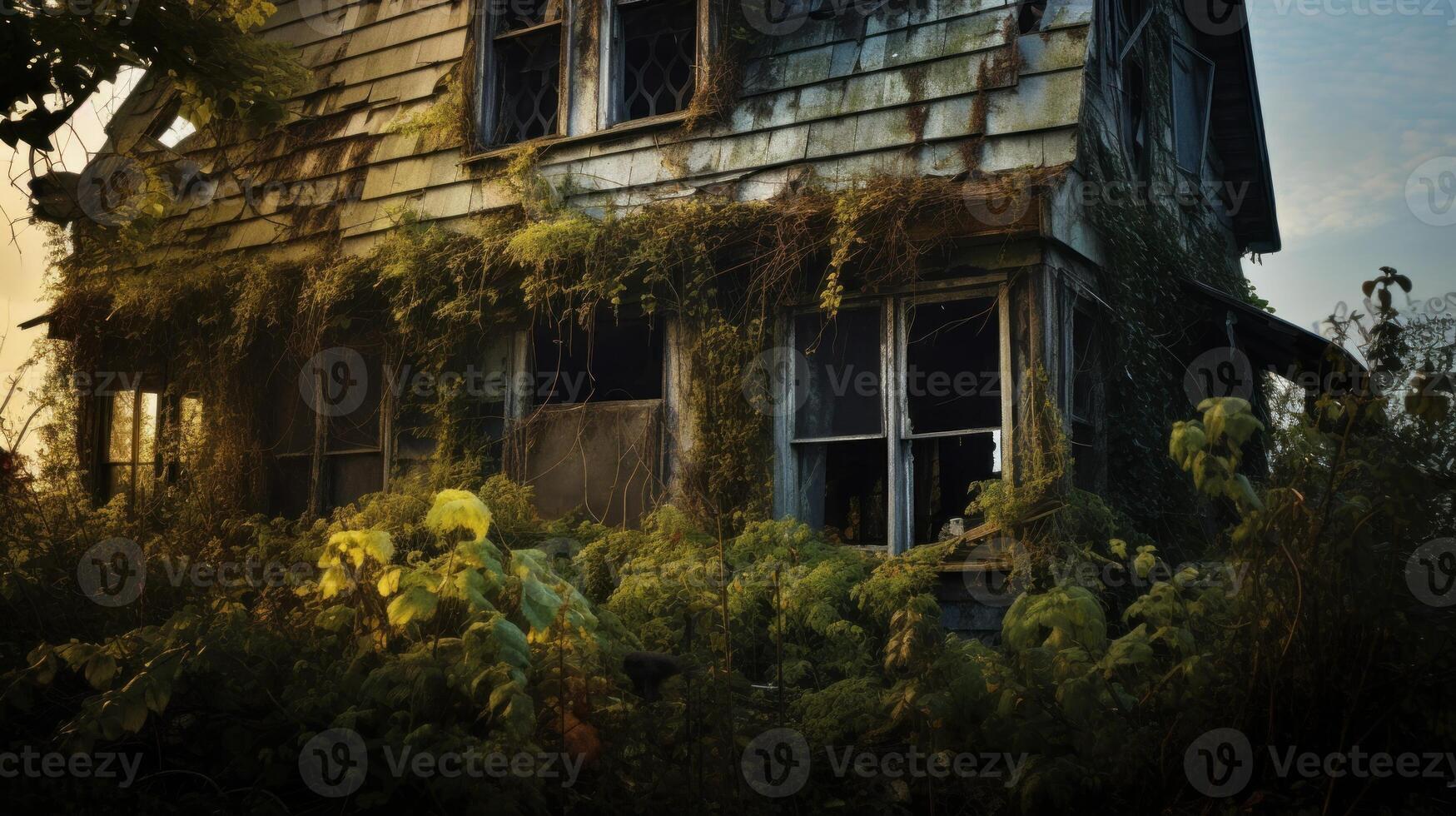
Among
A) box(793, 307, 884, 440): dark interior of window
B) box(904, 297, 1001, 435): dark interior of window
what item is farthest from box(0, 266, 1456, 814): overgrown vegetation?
box(904, 297, 1001, 435): dark interior of window

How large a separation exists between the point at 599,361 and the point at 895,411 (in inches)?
133

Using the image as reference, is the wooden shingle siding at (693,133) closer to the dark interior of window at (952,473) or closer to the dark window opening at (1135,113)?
the dark window opening at (1135,113)

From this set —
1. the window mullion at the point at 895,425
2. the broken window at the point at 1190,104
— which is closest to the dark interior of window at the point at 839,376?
the window mullion at the point at 895,425

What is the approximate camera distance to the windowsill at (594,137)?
8.50m

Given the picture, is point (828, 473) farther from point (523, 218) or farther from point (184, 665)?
point (184, 665)

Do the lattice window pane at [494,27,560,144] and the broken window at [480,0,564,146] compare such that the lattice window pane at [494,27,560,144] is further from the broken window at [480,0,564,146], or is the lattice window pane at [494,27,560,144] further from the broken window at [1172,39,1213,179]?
the broken window at [1172,39,1213,179]

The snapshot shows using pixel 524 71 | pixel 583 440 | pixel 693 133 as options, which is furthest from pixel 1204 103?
pixel 583 440

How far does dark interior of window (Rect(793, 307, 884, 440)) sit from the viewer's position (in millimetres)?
7641

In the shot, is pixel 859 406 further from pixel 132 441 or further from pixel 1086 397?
pixel 132 441

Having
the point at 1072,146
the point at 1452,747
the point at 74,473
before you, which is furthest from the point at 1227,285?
the point at 74,473

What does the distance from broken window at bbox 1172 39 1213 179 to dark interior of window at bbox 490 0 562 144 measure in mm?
5465

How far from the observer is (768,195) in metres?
7.96

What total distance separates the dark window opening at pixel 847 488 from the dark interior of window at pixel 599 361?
5.31ft

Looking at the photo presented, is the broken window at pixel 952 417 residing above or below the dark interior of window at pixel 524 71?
below
